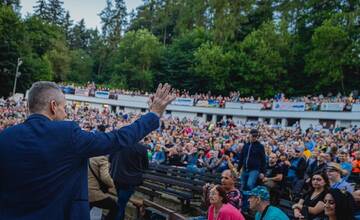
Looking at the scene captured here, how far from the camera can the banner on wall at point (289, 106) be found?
3325cm

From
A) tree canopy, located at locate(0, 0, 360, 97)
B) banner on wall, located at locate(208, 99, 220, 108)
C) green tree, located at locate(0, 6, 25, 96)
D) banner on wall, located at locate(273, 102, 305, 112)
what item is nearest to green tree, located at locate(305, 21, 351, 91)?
tree canopy, located at locate(0, 0, 360, 97)

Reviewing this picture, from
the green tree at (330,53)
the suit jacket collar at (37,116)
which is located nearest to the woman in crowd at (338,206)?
the suit jacket collar at (37,116)

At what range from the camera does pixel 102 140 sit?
2.31 metres

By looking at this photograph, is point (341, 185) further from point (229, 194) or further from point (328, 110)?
point (328, 110)

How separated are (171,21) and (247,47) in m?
25.7

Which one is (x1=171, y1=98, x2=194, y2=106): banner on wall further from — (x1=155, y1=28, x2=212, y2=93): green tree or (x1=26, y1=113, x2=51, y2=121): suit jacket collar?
(x1=26, y1=113, x2=51, y2=121): suit jacket collar

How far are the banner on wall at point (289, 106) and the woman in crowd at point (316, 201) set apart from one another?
28704 millimetres

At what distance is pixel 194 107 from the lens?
41188 mm

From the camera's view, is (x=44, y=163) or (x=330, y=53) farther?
(x=330, y=53)

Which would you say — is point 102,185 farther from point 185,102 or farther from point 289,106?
point 185,102

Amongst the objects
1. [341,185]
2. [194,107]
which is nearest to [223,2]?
[194,107]

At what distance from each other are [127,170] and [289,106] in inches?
1154

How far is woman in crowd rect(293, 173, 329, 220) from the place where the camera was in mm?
5258

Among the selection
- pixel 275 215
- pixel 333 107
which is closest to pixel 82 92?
pixel 333 107
